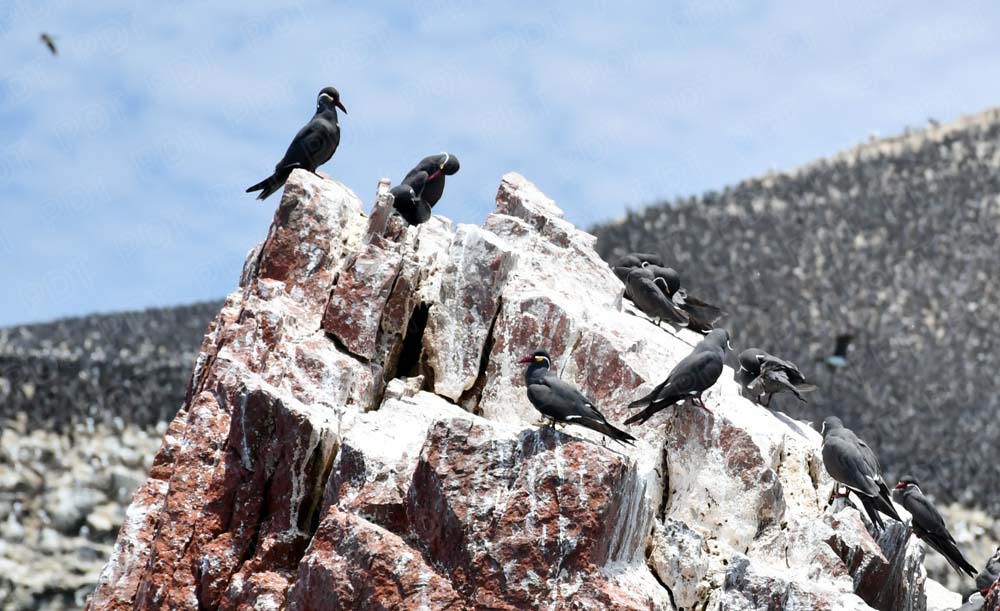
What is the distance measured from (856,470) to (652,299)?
306cm

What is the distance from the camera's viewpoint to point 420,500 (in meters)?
10.1

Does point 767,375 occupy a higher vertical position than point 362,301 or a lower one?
higher

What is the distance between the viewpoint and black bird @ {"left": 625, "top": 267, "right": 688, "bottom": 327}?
1355 centimetres

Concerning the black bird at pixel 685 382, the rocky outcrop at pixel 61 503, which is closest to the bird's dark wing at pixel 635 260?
the black bird at pixel 685 382

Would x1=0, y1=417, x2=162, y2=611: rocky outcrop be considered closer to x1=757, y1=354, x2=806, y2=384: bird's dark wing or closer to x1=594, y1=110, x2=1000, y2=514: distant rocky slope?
x1=594, y1=110, x2=1000, y2=514: distant rocky slope

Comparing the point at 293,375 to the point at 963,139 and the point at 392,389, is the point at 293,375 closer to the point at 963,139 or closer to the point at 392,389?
the point at 392,389


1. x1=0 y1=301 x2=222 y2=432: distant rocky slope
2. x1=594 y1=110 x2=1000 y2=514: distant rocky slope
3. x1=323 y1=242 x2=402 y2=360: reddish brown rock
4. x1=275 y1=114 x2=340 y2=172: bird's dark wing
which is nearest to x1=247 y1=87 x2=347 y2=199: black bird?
x1=275 y1=114 x2=340 y2=172: bird's dark wing

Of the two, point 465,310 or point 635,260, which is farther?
point 635,260

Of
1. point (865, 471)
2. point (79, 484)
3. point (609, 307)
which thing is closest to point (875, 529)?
point (865, 471)

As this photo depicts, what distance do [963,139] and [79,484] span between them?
52068mm

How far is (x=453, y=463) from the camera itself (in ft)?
32.9

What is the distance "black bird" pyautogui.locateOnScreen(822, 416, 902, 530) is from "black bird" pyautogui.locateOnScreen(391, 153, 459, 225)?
4.55 metres

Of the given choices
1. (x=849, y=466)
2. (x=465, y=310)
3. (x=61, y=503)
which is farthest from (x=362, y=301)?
(x=61, y=503)

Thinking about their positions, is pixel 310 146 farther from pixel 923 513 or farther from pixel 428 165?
pixel 923 513
